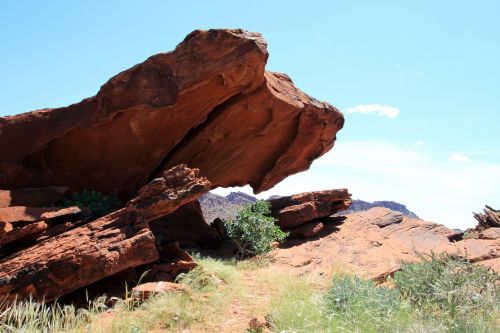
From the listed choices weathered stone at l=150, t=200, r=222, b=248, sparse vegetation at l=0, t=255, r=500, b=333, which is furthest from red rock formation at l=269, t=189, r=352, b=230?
sparse vegetation at l=0, t=255, r=500, b=333

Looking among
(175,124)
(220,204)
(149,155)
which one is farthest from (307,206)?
(220,204)

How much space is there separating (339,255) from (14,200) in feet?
26.8

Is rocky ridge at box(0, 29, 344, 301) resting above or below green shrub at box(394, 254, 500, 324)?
above

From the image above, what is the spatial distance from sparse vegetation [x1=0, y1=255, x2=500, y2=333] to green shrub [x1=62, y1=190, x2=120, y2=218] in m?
3.39

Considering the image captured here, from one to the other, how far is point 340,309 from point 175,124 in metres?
7.88

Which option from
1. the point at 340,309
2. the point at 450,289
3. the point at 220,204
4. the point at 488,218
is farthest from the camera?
the point at 220,204

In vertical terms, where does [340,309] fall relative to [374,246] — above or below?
above

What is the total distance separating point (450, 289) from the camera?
18.9 feet

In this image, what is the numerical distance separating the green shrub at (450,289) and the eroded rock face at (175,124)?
259 inches

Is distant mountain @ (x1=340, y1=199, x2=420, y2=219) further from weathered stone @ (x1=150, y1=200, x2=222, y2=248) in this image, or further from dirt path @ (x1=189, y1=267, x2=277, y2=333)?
dirt path @ (x1=189, y1=267, x2=277, y2=333)

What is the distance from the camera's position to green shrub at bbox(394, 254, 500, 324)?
522 cm

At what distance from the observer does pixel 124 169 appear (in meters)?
12.5

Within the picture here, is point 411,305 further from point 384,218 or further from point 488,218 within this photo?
point 488,218

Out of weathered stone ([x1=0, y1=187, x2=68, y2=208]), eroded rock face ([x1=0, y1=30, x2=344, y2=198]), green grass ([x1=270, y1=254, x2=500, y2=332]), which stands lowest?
green grass ([x1=270, y1=254, x2=500, y2=332])
